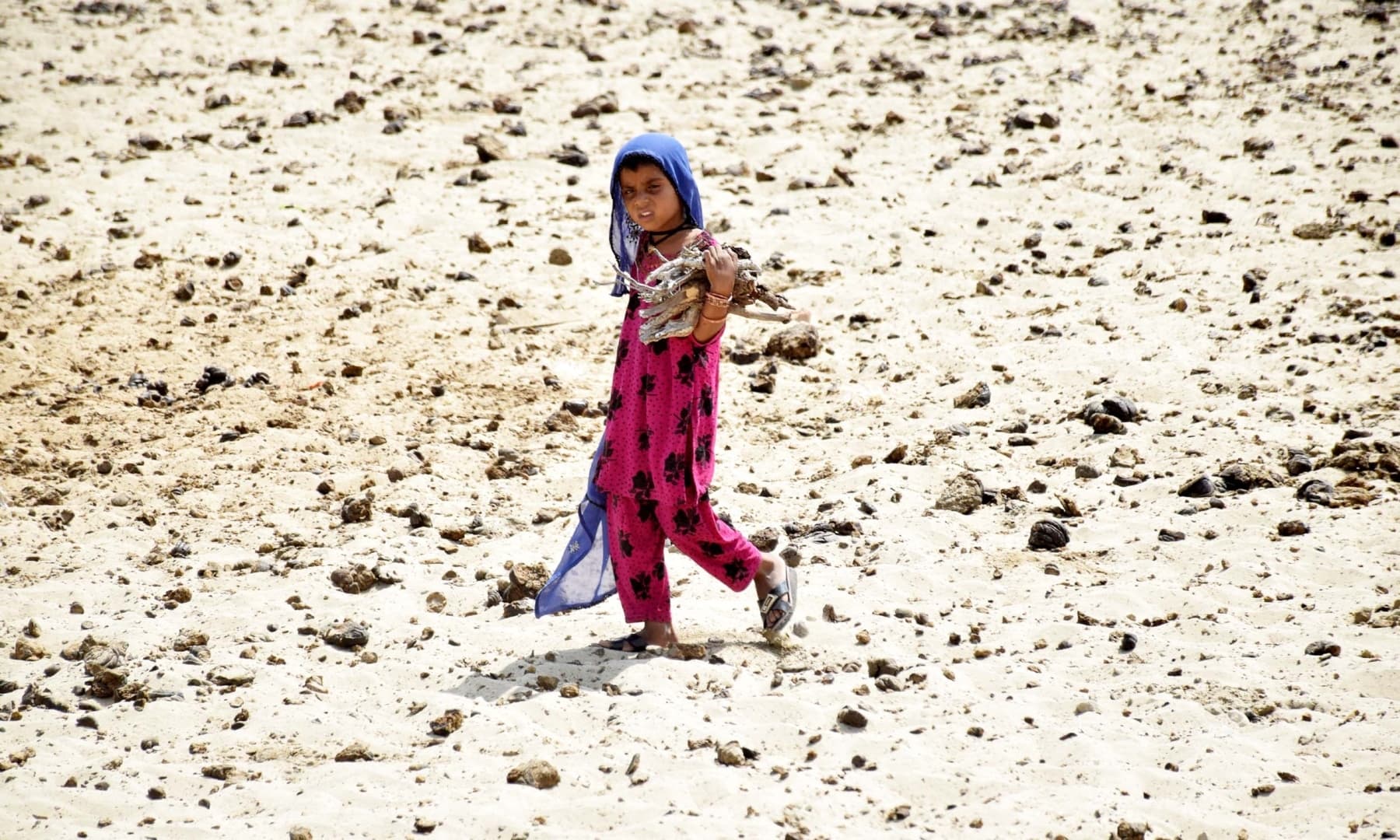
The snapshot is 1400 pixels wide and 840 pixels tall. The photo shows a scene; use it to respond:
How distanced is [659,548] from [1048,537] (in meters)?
1.44

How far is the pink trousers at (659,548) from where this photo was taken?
3920mm

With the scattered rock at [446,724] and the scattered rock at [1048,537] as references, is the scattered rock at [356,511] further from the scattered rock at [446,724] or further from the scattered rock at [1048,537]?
the scattered rock at [1048,537]

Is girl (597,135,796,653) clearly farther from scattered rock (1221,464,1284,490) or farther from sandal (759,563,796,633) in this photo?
scattered rock (1221,464,1284,490)

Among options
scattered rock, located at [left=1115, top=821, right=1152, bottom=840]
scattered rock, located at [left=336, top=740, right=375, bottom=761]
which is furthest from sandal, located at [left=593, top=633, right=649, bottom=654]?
scattered rock, located at [left=1115, top=821, right=1152, bottom=840]

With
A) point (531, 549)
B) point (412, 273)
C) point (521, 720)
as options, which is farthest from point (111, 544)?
point (412, 273)

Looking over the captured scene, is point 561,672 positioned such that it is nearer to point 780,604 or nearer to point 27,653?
point 780,604

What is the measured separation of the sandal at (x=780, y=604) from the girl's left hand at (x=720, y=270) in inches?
36.7

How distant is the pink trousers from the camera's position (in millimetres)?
3920

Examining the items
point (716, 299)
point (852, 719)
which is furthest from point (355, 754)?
point (716, 299)

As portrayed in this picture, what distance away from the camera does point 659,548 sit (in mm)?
4047

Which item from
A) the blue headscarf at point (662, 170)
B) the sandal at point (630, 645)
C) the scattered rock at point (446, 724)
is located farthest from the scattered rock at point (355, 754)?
the blue headscarf at point (662, 170)

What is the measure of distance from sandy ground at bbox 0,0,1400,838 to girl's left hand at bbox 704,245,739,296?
113 cm

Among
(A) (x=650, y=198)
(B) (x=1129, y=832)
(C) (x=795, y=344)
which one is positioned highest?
(A) (x=650, y=198)

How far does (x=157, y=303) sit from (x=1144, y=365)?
4.69m
